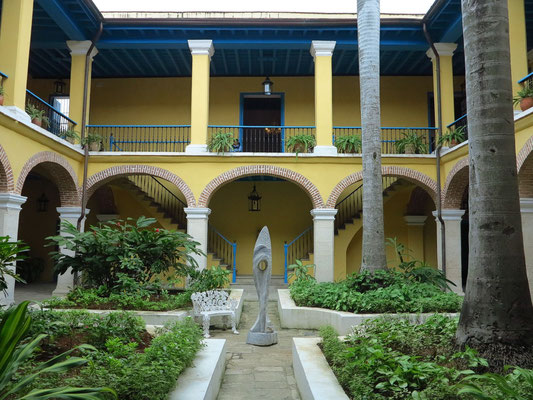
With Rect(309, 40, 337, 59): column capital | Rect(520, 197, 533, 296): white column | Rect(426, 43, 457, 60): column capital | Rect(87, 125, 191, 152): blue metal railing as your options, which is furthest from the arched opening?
Rect(520, 197, 533, 296): white column

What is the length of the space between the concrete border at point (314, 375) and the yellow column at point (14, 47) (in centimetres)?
789

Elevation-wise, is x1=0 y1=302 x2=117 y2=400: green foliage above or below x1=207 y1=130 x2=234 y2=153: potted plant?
below

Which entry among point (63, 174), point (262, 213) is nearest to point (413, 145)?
point (262, 213)

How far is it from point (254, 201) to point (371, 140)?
8146 millimetres

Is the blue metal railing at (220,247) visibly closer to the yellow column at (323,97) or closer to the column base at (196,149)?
the column base at (196,149)

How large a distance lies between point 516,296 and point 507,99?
5.66 feet

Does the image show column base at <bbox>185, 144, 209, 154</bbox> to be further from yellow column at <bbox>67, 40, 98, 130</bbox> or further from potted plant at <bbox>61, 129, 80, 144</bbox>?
yellow column at <bbox>67, 40, 98, 130</bbox>

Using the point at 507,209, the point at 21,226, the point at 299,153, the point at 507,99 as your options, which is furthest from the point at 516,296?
the point at 21,226

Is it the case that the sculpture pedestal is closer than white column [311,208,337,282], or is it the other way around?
the sculpture pedestal

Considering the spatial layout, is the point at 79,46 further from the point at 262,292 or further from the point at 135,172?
the point at 262,292

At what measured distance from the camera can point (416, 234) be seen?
15.7 metres

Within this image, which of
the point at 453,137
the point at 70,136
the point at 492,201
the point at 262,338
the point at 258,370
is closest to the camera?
the point at 492,201

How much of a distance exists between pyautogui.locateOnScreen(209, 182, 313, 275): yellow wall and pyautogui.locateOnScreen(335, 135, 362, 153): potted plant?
410cm

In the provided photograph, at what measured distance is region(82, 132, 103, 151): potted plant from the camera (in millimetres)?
12425
